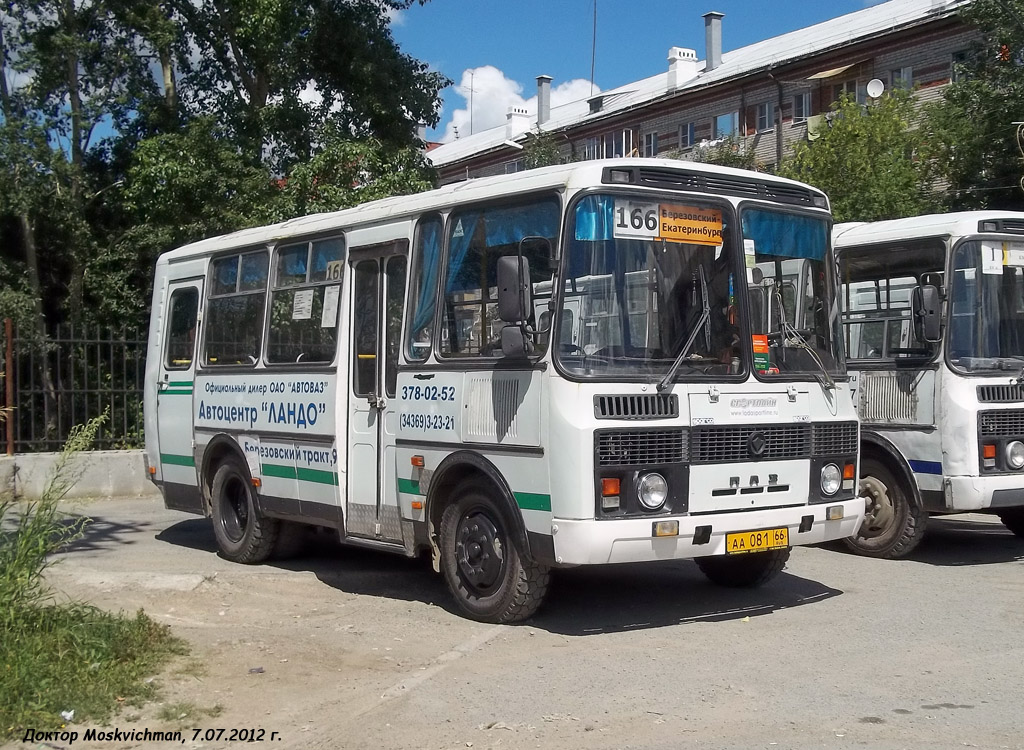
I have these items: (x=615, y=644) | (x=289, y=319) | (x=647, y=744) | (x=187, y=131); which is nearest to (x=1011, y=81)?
(x=187, y=131)

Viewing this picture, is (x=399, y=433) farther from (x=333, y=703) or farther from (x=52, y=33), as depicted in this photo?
(x=52, y=33)

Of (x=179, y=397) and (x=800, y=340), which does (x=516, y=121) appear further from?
(x=800, y=340)

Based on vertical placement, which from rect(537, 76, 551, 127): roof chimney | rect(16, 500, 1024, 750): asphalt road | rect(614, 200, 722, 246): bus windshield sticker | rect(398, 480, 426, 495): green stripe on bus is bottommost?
rect(16, 500, 1024, 750): asphalt road

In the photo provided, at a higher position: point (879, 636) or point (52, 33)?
point (52, 33)

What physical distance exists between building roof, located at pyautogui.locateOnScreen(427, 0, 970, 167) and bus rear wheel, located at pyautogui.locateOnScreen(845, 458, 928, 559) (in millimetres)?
26453

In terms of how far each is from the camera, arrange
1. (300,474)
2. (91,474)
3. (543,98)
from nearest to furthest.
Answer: (300,474) → (91,474) → (543,98)

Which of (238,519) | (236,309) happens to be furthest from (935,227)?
(238,519)

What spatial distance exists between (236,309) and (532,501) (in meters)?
4.55

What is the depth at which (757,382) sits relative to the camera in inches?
300

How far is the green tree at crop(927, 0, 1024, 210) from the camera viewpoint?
65.5 feet

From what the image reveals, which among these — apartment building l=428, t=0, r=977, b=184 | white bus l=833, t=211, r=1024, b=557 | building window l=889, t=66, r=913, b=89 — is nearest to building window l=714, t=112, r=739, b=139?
apartment building l=428, t=0, r=977, b=184

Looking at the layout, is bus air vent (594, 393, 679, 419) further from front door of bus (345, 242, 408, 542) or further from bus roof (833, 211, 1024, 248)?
bus roof (833, 211, 1024, 248)

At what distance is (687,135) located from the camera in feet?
152

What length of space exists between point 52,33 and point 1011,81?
55.1 feet
